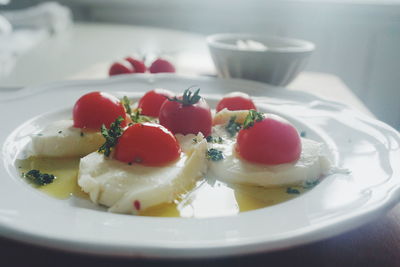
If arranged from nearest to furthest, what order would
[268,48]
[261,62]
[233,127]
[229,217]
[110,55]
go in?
[229,217], [233,127], [261,62], [268,48], [110,55]

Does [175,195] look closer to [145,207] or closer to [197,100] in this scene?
[145,207]

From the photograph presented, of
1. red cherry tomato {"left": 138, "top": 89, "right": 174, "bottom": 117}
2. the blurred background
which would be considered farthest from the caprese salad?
the blurred background

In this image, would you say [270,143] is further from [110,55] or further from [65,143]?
[110,55]

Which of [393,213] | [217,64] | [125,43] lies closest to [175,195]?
[393,213]

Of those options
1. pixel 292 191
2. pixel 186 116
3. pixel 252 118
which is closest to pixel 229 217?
pixel 292 191

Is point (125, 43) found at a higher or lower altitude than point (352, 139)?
lower

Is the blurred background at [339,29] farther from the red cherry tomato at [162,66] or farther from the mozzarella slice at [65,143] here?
the mozzarella slice at [65,143]

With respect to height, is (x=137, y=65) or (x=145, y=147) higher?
(x=145, y=147)
